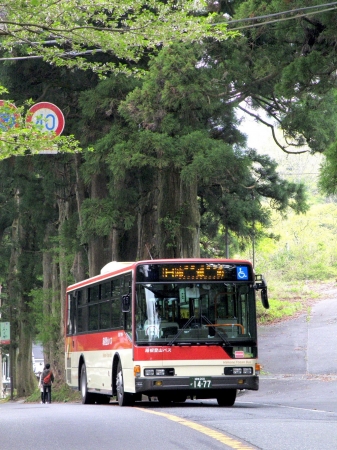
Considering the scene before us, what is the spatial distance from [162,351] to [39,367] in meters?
76.5

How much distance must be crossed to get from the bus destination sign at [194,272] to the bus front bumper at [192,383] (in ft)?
6.08

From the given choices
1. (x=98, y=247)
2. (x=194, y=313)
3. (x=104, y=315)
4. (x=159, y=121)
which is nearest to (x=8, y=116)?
(x=194, y=313)

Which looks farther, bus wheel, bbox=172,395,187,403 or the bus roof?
bus wheel, bbox=172,395,187,403

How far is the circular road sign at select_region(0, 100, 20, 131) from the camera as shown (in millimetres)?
14180

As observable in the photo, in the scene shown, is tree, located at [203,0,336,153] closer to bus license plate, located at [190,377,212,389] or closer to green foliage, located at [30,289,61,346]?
bus license plate, located at [190,377,212,389]

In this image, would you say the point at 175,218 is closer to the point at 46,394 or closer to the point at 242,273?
the point at 242,273

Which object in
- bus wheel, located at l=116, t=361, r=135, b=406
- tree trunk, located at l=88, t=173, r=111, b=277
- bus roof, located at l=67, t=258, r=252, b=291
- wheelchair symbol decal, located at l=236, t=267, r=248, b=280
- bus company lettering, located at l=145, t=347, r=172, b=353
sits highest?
tree trunk, located at l=88, t=173, r=111, b=277

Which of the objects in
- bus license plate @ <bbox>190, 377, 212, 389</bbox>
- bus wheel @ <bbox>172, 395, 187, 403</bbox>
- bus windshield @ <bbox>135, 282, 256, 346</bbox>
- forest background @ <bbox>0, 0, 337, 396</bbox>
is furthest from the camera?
bus wheel @ <bbox>172, 395, 187, 403</bbox>

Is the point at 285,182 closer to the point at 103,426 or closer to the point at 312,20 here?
the point at 312,20

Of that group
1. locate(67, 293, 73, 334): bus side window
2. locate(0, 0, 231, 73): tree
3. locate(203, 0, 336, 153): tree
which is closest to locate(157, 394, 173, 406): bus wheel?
locate(67, 293, 73, 334): bus side window

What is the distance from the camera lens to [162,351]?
53.3 ft

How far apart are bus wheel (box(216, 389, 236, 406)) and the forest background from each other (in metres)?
4.68

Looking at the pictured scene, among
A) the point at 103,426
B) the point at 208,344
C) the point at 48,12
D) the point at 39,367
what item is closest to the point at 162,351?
the point at 208,344

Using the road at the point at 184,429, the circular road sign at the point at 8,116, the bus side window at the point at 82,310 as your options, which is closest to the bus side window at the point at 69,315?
the bus side window at the point at 82,310
